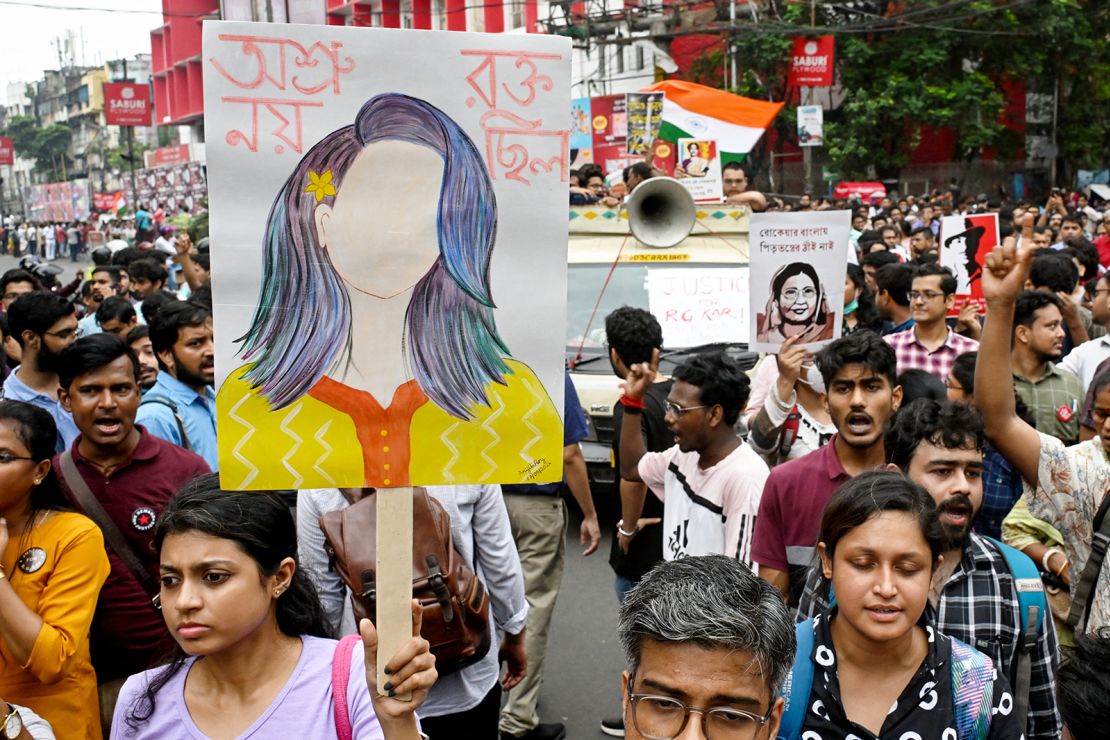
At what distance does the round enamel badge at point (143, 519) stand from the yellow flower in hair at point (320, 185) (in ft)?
5.17

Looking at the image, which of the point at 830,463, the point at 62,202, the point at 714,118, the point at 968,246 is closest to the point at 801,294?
the point at 830,463

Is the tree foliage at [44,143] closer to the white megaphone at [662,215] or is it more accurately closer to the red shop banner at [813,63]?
the red shop banner at [813,63]

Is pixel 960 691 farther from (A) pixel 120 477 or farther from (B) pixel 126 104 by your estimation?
(B) pixel 126 104

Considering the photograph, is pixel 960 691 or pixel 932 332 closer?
pixel 960 691

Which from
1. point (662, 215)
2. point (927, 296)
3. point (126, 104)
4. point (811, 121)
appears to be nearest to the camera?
point (927, 296)

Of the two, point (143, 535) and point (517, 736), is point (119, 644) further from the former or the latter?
point (517, 736)

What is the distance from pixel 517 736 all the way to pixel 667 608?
118 inches

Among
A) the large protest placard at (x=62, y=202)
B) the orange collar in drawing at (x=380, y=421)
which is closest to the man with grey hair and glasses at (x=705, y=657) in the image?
the orange collar in drawing at (x=380, y=421)

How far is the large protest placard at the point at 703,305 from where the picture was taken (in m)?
7.64

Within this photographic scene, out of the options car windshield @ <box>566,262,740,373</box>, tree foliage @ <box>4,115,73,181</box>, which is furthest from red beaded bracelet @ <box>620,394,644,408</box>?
tree foliage @ <box>4,115,73,181</box>

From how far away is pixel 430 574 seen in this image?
2939 mm

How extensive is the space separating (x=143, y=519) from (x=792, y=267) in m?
3.00

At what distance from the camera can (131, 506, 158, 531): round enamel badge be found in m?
3.29

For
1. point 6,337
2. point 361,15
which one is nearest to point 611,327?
point 6,337
